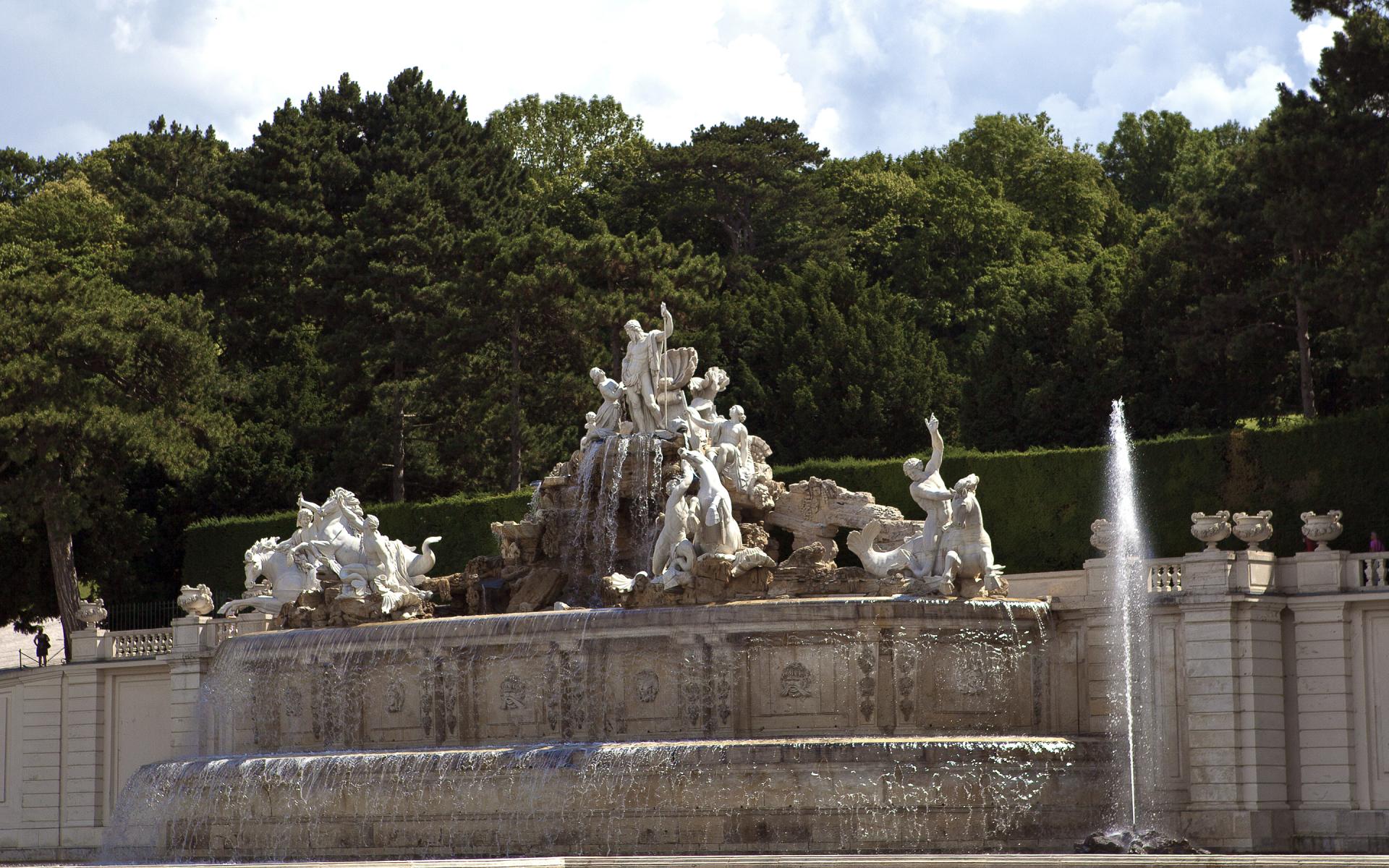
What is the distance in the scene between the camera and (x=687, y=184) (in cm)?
6488

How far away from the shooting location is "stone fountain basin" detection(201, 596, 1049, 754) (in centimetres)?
3061

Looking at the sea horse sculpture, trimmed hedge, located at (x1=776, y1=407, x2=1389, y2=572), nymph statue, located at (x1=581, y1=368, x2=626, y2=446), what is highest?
nymph statue, located at (x1=581, y1=368, x2=626, y2=446)

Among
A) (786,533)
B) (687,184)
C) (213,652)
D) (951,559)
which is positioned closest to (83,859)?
(213,652)

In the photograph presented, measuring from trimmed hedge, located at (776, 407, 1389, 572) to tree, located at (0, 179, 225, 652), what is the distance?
16242 mm

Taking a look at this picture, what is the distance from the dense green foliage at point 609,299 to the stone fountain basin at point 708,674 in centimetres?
875

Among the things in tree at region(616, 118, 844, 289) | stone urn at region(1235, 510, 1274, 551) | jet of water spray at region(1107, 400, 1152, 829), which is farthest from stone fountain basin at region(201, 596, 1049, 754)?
tree at region(616, 118, 844, 289)

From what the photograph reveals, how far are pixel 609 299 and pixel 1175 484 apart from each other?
1515 centimetres

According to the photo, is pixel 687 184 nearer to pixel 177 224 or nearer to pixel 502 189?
pixel 502 189

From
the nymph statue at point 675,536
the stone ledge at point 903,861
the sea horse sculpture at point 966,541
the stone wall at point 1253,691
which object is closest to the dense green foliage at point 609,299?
the stone wall at point 1253,691

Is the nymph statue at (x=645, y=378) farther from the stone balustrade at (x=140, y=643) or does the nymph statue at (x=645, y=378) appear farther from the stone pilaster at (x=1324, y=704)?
the stone pilaster at (x=1324, y=704)

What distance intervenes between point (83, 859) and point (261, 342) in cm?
2339

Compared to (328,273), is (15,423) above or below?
below

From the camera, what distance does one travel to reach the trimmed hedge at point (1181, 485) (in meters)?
36.7

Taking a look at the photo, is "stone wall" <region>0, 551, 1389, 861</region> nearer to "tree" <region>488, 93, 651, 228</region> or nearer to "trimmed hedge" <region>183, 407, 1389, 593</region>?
"trimmed hedge" <region>183, 407, 1389, 593</region>
